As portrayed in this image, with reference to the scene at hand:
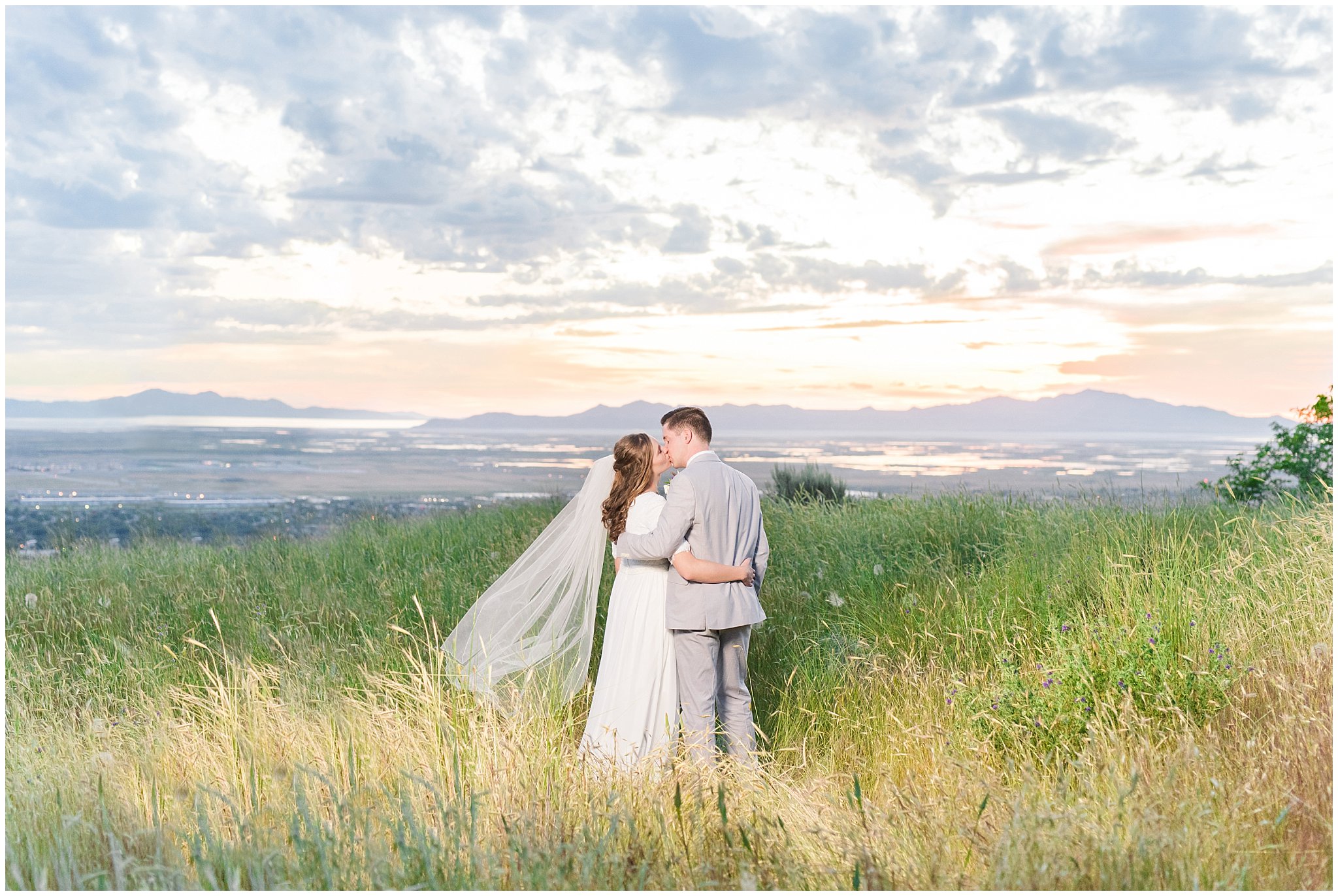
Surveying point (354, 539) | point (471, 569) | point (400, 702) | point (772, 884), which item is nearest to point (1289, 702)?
point (772, 884)

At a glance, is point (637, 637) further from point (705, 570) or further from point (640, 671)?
point (705, 570)

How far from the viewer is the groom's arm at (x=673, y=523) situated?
5.30 m

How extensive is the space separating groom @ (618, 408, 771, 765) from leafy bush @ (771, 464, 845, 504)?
396 inches

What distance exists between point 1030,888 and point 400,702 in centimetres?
418

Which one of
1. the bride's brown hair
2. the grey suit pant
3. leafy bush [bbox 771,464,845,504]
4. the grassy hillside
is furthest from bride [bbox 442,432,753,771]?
leafy bush [bbox 771,464,845,504]

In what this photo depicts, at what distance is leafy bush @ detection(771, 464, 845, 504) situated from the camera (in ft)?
52.2

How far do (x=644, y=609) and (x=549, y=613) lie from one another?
2.42 ft

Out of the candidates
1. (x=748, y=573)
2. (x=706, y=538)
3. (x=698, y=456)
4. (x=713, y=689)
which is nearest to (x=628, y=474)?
(x=698, y=456)

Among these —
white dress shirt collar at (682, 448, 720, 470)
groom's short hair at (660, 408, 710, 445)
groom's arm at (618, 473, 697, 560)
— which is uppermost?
groom's short hair at (660, 408, 710, 445)

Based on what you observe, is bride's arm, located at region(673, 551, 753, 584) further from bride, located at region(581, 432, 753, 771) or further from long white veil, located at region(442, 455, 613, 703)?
long white veil, located at region(442, 455, 613, 703)

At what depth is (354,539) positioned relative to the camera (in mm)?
13414

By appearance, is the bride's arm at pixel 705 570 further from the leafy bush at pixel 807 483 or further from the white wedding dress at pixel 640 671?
the leafy bush at pixel 807 483

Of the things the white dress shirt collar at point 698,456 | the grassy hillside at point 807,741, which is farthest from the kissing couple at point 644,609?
the grassy hillside at point 807,741

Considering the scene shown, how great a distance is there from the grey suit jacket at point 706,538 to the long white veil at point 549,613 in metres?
0.52
